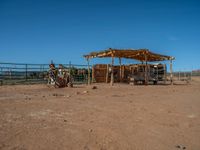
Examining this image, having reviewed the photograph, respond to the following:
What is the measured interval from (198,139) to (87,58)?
16.5m

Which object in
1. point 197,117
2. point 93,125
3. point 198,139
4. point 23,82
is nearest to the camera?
point 198,139

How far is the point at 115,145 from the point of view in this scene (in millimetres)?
3096

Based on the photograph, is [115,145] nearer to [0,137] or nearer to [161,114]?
[0,137]

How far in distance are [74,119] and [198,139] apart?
234 centimetres

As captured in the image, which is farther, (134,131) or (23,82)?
(23,82)

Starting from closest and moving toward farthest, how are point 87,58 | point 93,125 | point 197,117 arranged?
point 93,125
point 197,117
point 87,58

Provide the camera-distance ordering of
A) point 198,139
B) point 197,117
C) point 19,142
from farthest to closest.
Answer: point 197,117, point 198,139, point 19,142

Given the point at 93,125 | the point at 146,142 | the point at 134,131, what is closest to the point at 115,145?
the point at 146,142

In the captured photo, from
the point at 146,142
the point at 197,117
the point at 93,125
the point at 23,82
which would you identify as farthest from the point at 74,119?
the point at 23,82

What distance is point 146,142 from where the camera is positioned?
3.26 meters

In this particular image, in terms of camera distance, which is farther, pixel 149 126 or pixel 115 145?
pixel 149 126

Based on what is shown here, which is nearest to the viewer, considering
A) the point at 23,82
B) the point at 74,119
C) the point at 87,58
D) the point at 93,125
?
the point at 93,125

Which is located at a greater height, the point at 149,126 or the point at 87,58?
the point at 87,58

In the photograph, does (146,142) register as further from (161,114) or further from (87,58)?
(87,58)
